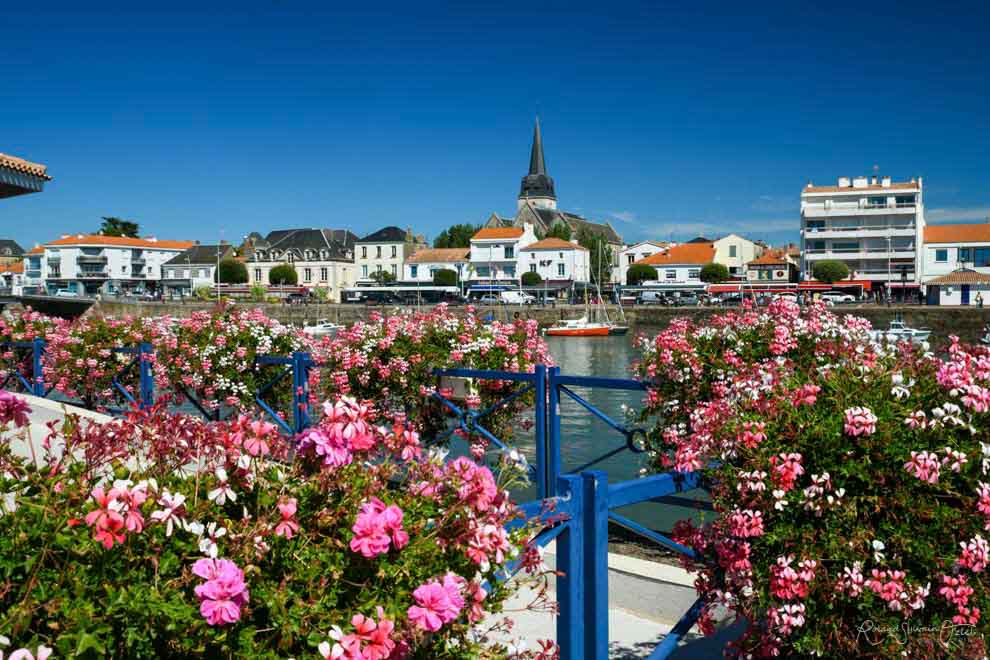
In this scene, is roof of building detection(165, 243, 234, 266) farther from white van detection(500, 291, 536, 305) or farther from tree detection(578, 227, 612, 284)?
tree detection(578, 227, 612, 284)

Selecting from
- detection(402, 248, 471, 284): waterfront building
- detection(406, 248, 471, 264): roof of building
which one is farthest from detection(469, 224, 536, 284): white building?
detection(406, 248, 471, 264): roof of building

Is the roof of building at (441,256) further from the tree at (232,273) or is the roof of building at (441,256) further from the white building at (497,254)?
the tree at (232,273)

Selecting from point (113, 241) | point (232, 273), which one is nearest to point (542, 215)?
point (232, 273)

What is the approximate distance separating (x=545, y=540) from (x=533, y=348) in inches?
230

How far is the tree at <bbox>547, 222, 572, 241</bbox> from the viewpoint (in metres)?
112

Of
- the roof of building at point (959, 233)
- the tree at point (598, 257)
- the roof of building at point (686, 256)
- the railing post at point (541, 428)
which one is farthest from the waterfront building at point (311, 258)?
the railing post at point (541, 428)

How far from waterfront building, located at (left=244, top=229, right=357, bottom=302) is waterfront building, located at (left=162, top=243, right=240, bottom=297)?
15.9 ft

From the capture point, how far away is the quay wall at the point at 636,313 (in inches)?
2360

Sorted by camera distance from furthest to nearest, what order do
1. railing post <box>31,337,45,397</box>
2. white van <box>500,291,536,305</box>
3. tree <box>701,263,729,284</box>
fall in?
tree <box>701,263,729,284</box>
white van <box>500,291,536,305</box>
railing post <box>31,337,45,397</box>

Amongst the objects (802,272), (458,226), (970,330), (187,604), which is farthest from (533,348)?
(458,226)

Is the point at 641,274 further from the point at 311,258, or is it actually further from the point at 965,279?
the point at 311,258

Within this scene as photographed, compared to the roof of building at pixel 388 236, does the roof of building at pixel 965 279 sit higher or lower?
lower

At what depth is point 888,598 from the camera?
2562mm

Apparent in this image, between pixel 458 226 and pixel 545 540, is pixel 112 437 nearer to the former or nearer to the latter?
pixel 545 540
